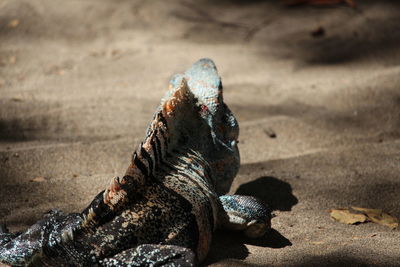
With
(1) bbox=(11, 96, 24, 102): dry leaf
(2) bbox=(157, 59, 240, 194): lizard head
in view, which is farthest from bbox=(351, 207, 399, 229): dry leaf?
(1) bbox=(11, 96, 24, 102): dry leaf

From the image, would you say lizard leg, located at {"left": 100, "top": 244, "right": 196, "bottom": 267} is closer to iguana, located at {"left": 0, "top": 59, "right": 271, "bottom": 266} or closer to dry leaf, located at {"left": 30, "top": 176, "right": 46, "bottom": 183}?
iguana, located at {"left": 0, "top": 59, "right": 271, "bottom": 266}

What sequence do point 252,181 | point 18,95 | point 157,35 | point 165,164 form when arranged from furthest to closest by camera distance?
1. point 157,35
2. point 18,95
3. point 252,181
4. point 165,164

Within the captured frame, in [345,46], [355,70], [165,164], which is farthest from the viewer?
[345,46]

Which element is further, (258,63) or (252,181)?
(258,63)

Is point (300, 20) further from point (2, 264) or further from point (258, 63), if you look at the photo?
point (2, 264)

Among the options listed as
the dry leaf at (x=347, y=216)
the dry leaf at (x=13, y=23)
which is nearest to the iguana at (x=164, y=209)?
the dry leaf at (x=347, y=216)

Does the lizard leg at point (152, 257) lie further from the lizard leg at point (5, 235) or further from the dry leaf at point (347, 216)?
the dry leaf at point (347, 216)

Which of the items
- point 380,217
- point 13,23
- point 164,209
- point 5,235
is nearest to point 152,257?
point 164,209

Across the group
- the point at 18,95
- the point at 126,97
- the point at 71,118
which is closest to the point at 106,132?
the point at 71,118
